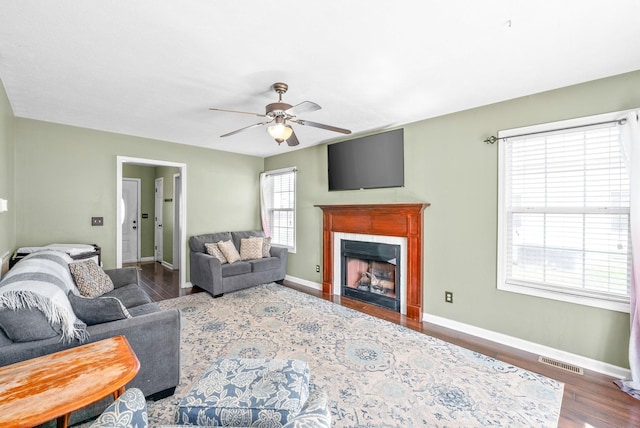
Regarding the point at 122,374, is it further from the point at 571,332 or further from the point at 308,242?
the point at 308,242

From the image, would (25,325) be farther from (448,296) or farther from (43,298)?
(448,296)

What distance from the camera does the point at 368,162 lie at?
3.98 meters

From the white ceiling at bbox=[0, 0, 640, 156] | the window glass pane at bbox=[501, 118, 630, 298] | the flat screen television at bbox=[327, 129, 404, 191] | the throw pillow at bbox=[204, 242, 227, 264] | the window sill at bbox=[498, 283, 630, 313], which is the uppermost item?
the white ceiling at bbox=[0, 0, 640, 156]

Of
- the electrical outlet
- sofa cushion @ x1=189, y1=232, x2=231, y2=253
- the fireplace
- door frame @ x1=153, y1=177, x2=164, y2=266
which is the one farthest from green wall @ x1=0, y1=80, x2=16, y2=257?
the electrical outlet

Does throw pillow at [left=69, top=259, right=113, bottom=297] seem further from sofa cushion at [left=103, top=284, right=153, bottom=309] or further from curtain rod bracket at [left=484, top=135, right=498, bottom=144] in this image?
curtain rod bracket at [left=484, top=135, right=498, bottom=144]

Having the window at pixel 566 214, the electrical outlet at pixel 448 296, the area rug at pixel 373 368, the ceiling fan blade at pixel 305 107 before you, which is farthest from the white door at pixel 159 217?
the window at pixel 566 214

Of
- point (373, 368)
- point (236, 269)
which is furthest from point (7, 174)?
point (373, 368)

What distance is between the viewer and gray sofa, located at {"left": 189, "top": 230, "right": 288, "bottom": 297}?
4195 millimetres

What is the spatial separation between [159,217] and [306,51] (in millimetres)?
6179

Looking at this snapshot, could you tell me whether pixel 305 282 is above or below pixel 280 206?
below

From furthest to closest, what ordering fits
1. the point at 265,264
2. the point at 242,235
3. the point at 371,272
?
the point at 242,235
the point at 265,264
the point at 371,272

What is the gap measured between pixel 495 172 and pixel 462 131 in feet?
1.90

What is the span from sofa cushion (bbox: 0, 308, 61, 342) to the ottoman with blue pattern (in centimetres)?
89

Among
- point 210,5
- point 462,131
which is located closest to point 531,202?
point 462,131
